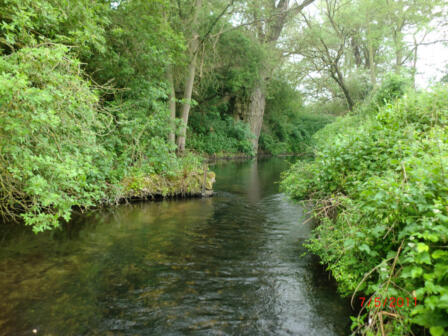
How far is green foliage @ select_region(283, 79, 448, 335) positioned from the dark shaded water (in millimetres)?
884

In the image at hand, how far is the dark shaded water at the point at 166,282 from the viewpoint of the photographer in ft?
15.3

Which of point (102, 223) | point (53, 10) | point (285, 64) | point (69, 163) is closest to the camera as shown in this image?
point (69, 163)

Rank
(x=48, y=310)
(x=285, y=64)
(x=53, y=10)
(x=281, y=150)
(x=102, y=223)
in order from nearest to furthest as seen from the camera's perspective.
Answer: (x=48, y=310), (x=53, y=10), (x=102, y=223), (x=285, y=64), (x=281, y=150)

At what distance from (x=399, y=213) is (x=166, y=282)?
4.14 m

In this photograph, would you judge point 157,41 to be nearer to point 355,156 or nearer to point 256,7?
point 256,7

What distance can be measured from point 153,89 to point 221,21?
678 centimetres

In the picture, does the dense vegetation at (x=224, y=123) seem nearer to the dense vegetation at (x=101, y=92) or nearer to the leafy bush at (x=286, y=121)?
the dense vegetation at (x=101, y=92)

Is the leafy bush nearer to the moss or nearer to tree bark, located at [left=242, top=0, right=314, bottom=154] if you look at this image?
tree bark, located at [left=242, top=0, right=314, bottom=154]

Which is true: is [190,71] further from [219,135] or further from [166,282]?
[219,135]

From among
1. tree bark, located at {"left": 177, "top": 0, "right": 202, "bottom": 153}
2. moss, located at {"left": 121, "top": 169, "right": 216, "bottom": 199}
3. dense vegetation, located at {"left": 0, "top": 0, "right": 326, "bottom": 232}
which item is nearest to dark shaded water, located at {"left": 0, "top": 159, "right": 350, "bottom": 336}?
dense vegetation, located at {"left": 0, "top": 0, "right": 326, "bottom": 232}

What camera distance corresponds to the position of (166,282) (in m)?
5.93

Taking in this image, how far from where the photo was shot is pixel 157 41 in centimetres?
1300

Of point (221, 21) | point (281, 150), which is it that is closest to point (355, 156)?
point (221, 21)

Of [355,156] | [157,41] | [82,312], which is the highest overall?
[157,41]
